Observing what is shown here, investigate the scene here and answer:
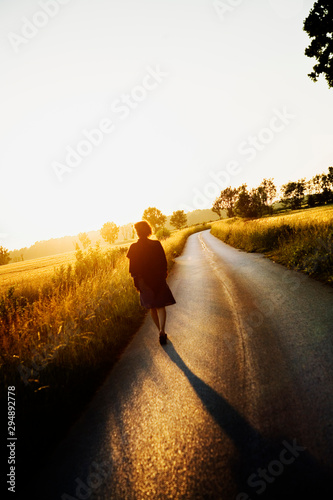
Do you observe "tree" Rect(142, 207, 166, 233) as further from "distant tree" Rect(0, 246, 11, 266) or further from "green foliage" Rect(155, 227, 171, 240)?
"distant tree" Rect(0, 246, 11, 266)

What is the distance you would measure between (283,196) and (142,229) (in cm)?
12754

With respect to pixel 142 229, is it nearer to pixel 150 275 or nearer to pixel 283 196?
pixel 150 275

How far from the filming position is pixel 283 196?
11538 centimetres

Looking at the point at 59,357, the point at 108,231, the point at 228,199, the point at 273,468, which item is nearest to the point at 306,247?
the point at 273,468

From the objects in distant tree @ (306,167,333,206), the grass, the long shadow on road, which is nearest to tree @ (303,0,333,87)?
the grass

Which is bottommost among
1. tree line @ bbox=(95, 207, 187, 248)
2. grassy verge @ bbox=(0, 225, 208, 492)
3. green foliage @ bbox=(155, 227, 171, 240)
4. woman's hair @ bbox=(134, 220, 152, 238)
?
grassy verge @ bbox=(0, 225, 208, 492)

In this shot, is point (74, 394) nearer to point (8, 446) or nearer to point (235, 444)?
point (8, 446)

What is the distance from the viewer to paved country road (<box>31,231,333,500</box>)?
6.12 feet

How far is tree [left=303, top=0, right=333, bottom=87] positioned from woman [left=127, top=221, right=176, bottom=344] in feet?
43.5

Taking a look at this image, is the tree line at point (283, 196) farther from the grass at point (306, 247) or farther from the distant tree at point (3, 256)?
the distant tree at point (3, 256)

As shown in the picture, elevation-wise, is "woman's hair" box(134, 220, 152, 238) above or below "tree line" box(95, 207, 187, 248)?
below

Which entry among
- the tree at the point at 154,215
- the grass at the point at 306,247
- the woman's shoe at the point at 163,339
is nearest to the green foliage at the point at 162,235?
the grass at the point at 306,247

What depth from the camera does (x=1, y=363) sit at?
3.77 metres

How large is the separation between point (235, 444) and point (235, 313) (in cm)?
350
